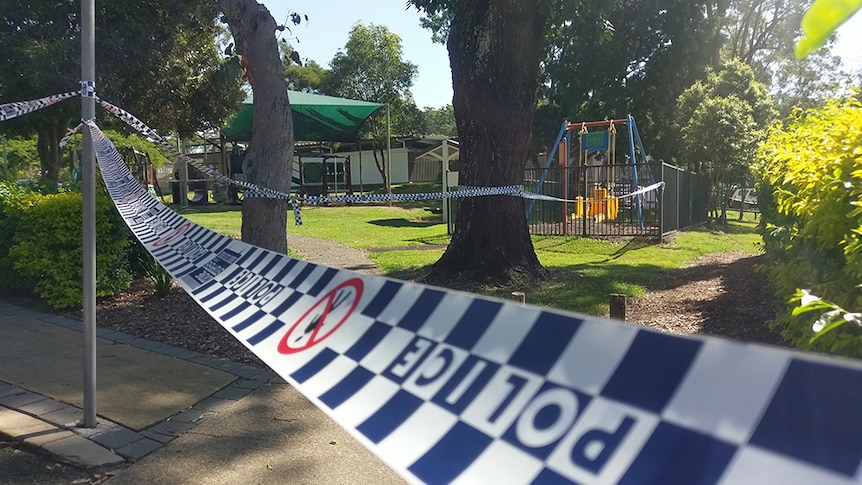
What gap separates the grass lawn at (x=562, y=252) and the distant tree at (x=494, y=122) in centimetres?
58

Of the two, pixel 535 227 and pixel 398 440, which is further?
pixel 535 227

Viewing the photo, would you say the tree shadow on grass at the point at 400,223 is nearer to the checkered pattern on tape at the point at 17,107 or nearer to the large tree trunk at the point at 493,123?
the large tree trunk at the point at 493,123

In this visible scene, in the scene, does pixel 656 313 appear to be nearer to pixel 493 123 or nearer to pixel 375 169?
pixel 493 123

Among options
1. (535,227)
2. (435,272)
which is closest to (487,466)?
(435,272)

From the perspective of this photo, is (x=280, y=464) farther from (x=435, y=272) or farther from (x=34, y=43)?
(x=34, y=43)

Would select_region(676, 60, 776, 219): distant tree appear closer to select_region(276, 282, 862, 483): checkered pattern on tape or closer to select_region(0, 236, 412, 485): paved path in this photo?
select_region(0, 236, 412, 485): paved path

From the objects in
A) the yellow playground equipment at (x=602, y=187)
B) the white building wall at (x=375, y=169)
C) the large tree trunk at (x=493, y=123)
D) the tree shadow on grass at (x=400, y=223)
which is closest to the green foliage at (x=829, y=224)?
the large tree trunk at (x=493, y=123)

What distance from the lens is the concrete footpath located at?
11.8 ft

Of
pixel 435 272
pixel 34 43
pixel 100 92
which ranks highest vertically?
pixel 34 43

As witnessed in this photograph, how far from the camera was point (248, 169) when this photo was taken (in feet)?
22.0

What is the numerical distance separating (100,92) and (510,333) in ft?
32.3

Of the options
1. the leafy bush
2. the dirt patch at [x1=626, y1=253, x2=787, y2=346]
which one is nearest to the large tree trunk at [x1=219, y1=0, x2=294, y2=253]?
the leafy bush

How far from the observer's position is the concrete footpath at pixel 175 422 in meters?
3.61

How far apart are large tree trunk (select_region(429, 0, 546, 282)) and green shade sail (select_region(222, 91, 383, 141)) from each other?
1561 centimetres
